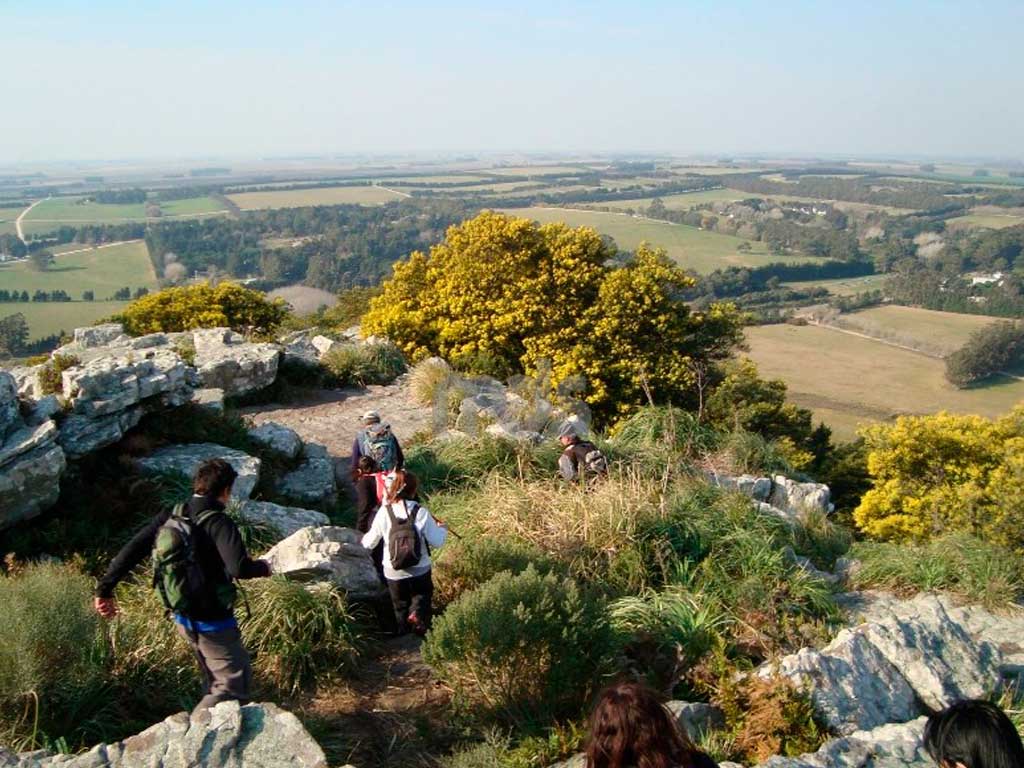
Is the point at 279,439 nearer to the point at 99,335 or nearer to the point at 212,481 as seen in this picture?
the point at 212,481

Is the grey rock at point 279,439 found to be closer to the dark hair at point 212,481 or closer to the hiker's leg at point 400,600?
the hiker's leg at point 400,600

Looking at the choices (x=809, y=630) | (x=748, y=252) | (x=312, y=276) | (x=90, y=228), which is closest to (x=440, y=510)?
(x=809, y=630)

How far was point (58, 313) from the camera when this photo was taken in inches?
1794

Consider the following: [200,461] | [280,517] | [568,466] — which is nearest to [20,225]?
[200,461]

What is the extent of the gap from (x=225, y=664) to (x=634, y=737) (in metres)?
2.48

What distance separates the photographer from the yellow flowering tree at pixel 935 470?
1547 centimetres

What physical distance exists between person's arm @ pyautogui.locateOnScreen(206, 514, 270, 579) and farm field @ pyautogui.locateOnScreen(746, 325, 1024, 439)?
1400 inches

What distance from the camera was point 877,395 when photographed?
43.7 m

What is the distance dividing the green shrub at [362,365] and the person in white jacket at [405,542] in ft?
29.2

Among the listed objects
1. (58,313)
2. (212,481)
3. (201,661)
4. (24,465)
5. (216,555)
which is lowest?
(58,313)

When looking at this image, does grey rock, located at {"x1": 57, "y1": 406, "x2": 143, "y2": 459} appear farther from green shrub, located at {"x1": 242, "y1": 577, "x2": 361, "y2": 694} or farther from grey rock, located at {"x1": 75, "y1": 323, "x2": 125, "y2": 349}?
grey rock, located at {"x1": 75, "y1": 323, "x2": 125, "y2": 349}

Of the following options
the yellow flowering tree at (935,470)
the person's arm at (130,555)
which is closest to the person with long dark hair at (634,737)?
the person's arm at (130,555)

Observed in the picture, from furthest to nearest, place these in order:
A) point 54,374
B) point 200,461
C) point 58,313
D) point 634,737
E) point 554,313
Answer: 1. point 58,313
2. point 554,313
3. point 54,374
4. point 200,461
5. point 634,737

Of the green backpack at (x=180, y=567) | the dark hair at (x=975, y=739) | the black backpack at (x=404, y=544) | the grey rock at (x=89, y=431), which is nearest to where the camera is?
the dark hair at (x=975, y=739)
